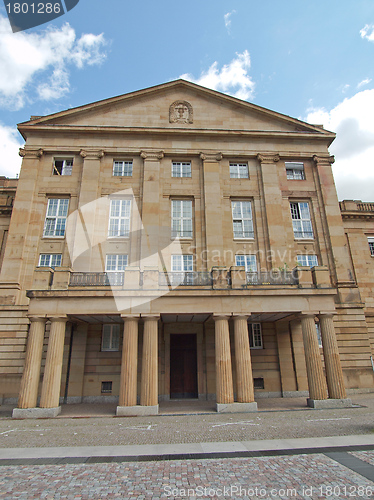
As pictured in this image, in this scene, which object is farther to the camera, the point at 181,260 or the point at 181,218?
the point at 181,218

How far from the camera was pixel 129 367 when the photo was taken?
1545 cm

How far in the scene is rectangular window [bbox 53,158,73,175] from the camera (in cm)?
2500

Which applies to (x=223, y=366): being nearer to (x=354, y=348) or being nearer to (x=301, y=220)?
(x=354, y=348)

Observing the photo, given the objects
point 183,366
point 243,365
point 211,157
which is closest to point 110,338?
point 183,366

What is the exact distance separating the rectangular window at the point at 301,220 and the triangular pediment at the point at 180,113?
6.74 m

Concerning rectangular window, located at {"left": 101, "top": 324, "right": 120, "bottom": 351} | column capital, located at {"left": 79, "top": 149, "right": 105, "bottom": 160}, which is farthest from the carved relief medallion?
rectangular window, located at {"left": 101, "top": 324, "right": 120, "bottom": 351}

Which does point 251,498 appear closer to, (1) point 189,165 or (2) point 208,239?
(2) point 208,239

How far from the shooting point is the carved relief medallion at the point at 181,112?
26141 mm

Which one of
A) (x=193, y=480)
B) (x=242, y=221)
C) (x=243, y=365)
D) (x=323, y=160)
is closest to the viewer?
(x=193, y=480)

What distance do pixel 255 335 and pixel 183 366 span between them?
17.5 feet

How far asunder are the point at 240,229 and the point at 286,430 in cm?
1528

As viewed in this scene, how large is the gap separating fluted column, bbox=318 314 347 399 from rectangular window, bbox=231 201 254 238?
8.95 meters

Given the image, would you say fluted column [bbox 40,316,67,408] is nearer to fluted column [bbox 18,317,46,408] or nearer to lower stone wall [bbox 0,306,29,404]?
fluted column [bbox 18,317,46,408]

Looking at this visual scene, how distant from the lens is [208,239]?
74.6ft
